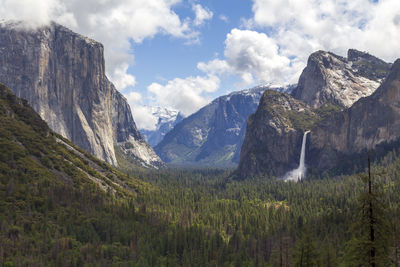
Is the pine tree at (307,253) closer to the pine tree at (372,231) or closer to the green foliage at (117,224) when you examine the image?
the pine tree at (372,231)

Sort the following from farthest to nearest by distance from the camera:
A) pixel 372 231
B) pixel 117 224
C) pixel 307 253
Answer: pixel 117 224 → pixel 307 253 → pixel 372 231

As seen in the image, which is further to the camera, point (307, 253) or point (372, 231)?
point (307, 253)

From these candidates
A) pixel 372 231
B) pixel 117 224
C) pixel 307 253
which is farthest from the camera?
pixel 117 224

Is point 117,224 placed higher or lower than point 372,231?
lower

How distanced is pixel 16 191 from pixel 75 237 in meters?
37.1

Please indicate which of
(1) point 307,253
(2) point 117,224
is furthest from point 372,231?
(2) point 117,224

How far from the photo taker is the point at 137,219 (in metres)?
163

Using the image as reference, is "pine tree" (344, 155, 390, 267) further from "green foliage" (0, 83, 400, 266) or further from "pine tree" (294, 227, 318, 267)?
"green foliage" (0, 83, 400, 266)

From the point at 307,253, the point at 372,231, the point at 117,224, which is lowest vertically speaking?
the point at 117,224

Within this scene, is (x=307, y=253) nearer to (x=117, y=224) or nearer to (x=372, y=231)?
(x=372, y=231)

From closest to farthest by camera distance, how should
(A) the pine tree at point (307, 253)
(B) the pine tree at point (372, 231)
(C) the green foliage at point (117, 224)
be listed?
(B) the pine tree at point (372, 231) < (A) the pine tree at point (307, 253) < (C) the green foliage at point (117, 224)

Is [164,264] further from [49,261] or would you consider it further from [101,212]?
[101,212]

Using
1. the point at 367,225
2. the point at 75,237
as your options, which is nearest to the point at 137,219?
the point at 75,237

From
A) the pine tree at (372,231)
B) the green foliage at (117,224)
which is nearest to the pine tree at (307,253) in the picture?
the pine tree at (372,231)
